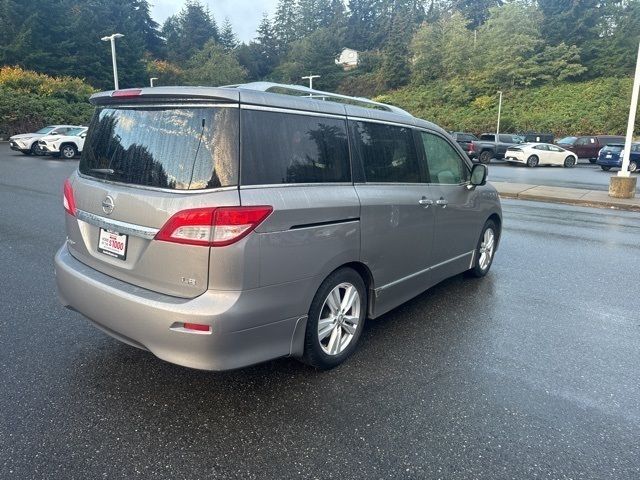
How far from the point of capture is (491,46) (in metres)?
58.5

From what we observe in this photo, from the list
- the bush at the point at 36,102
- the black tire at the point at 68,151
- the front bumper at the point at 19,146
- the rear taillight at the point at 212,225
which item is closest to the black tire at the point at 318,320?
the rear taillight at the point at 212,225

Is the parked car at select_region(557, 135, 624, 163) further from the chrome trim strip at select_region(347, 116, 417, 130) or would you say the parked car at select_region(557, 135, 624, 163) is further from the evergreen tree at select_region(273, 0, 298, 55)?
the evergreen tree at select_region(273, 0, 298, 55)

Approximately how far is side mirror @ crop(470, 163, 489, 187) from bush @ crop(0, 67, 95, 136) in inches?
1147

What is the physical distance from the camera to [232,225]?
2609mm

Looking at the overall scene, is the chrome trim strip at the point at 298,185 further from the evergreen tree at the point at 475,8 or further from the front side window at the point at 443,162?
the evergreen tree at the point at 475,8

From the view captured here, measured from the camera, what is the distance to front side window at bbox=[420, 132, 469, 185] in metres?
4.47

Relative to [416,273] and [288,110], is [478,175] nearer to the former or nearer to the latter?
[416,273]

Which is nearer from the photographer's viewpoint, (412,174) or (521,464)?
(521,464)

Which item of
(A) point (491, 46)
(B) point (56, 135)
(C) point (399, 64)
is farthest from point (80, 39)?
(A) point (491, 46)

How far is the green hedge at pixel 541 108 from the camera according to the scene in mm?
40822

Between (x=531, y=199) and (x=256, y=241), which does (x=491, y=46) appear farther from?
(x=256, y=241)

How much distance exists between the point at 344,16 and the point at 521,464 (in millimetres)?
112949

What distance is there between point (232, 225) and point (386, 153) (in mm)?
1728

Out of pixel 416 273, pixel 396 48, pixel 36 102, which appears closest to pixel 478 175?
pixel 416 273
